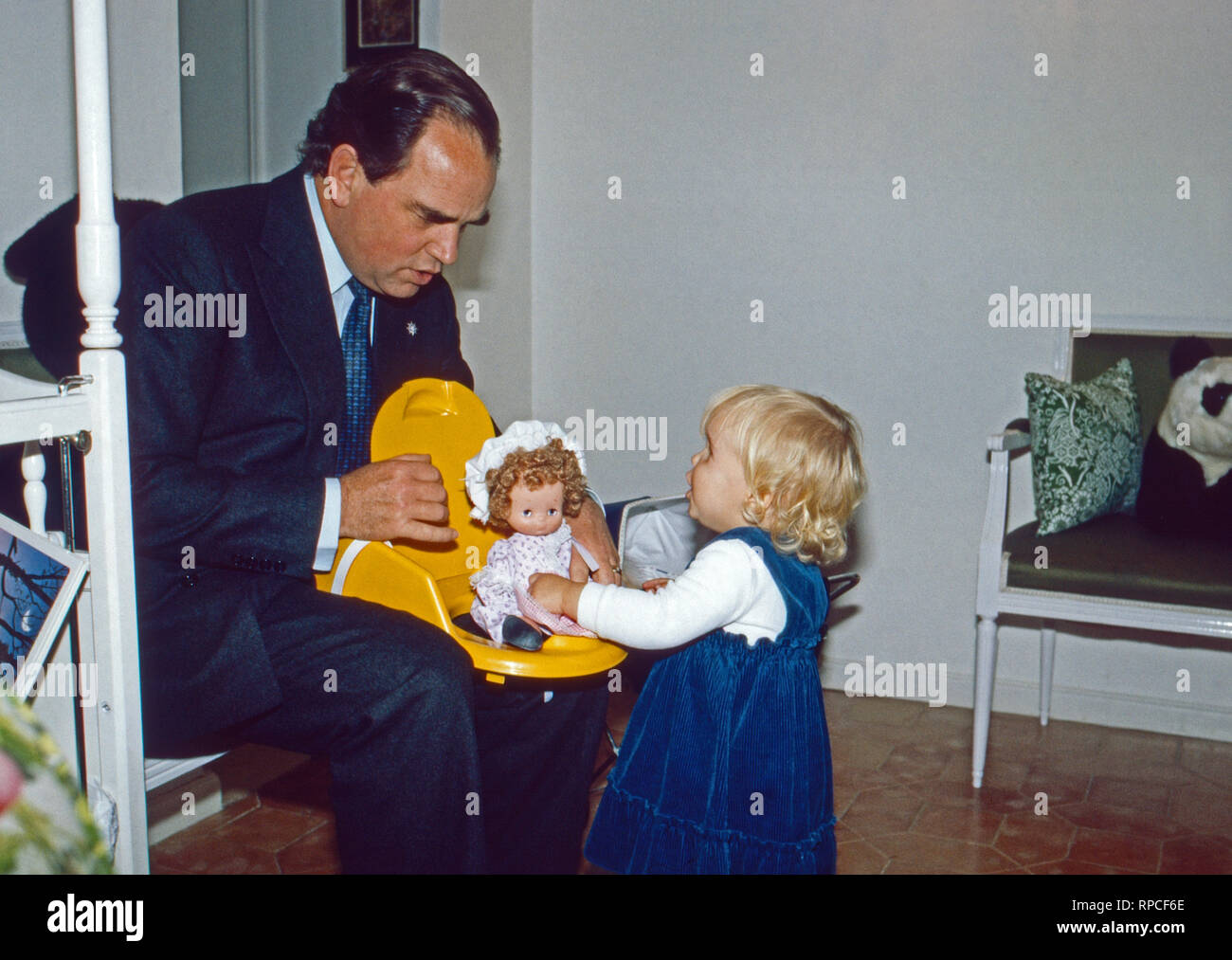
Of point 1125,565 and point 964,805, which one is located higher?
point 1125,565

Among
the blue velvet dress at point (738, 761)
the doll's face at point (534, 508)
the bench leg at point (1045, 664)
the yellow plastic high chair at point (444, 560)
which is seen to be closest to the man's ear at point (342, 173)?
the yellow plastic high chair at point (444, 560)

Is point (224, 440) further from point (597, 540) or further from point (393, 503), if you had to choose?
point (597, 540)

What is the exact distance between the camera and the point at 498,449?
162 cm

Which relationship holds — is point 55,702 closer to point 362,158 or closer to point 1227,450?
point 362,158

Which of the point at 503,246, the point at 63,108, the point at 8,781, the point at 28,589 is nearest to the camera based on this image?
the point at 8,781

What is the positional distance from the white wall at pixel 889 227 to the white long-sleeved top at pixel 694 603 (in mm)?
1870

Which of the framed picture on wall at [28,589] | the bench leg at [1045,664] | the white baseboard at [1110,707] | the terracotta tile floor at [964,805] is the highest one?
the framed picture on wall at [28,589]

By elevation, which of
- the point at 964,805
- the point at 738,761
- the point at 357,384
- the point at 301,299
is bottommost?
the point at 964,805

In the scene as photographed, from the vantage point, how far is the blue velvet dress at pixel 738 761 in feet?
5.33

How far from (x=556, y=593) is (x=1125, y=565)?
5.34 feet

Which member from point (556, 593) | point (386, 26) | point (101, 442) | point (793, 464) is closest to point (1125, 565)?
point (793, 464)

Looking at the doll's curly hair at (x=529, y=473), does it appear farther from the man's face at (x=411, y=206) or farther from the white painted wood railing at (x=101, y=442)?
the white painted wood railing at (x=101, y=442)

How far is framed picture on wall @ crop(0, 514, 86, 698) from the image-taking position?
1.25m

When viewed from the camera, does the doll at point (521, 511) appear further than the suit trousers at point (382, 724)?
Yes
